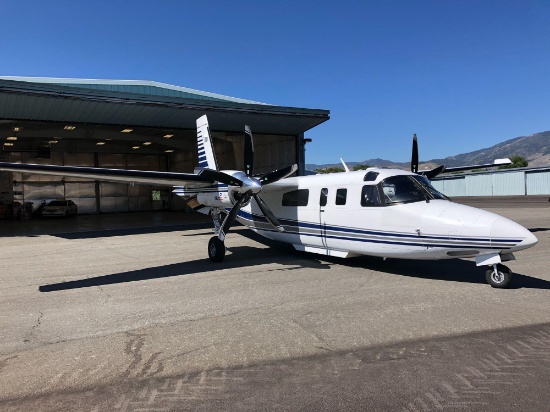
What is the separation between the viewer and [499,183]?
59.1 metres

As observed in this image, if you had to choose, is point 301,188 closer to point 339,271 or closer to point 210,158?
point 339,271

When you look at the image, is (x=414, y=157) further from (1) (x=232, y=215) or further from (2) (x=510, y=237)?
(1) (x=232, y=215)

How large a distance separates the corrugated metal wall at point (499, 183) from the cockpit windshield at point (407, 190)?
178 feet

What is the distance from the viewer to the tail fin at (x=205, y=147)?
15.4 metres

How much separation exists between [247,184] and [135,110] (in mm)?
13734

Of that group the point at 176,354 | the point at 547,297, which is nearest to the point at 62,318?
the point at 176,354

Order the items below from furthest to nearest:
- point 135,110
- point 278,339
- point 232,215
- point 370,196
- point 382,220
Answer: point 135,110
point 232,215
point 370,196
point 382,220
point 278,339

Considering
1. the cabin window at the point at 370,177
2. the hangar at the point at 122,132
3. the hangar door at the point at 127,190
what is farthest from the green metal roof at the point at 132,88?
the cabin window at the point at 370,177

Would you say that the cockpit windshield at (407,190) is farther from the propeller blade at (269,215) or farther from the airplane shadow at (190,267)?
the propeller blade at (269,215)

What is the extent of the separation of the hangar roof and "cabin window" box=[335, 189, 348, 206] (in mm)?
A: 14744

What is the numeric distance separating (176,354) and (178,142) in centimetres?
3497

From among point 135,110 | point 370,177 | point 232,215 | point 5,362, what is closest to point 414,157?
point 370,177

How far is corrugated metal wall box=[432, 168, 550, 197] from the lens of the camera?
5384 cm

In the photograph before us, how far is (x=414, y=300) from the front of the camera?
7.32m
